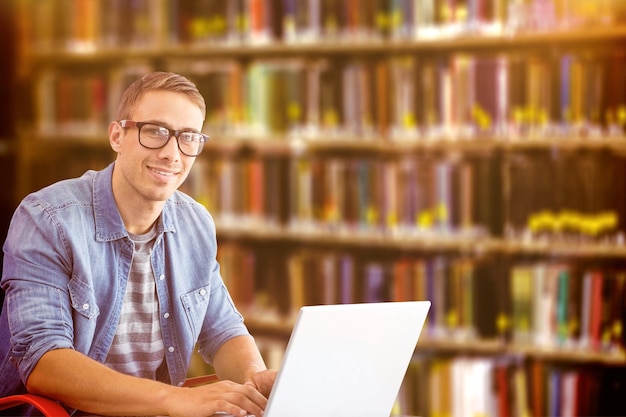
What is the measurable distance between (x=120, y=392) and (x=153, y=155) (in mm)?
445

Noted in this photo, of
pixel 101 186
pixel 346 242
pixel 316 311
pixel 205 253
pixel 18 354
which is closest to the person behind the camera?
pixel 316 311

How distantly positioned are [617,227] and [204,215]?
1683 mm

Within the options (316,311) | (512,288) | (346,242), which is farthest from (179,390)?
(346,242)

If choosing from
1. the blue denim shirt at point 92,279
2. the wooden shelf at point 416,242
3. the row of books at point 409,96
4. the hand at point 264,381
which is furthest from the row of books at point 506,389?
the hand at point 264,381

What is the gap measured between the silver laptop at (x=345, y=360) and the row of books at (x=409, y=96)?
5.87ft

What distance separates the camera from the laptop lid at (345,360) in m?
1.30

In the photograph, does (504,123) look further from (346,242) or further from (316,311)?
(316,311)

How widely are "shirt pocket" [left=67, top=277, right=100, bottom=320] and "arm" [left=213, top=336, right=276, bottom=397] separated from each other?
0.31m

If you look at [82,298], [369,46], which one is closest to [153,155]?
[82,298]

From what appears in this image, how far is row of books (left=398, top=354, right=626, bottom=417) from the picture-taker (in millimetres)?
3049

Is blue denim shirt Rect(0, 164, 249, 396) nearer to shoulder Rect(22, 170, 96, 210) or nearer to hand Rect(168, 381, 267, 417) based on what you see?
shoulder Rect(22, 170, 96, 210)

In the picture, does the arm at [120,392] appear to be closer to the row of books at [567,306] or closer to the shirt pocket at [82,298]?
the shirt pocket at [82,298]

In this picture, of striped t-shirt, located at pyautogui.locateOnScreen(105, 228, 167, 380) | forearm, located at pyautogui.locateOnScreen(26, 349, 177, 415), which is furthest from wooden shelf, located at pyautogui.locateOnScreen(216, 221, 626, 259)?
forearm, located at pyautogui.locateOnScreen(26, 349, 177, 415)

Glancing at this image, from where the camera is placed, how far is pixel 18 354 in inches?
59.7
